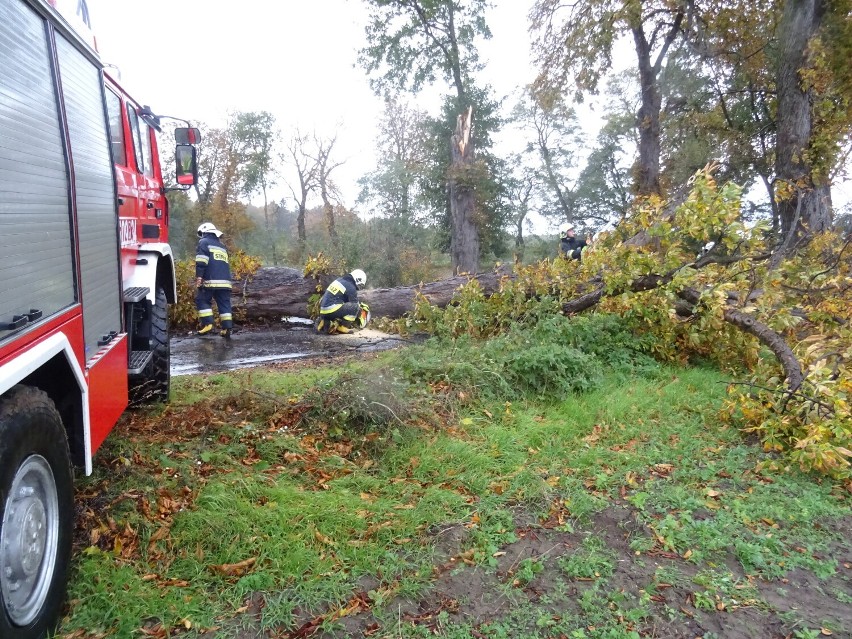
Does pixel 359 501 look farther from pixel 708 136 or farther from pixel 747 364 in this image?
pixel 708 136

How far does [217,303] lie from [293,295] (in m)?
2.10

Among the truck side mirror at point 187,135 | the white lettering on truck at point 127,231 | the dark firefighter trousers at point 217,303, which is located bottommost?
the dark firefighter trousers at point 217,303

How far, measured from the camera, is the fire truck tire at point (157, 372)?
467 cm

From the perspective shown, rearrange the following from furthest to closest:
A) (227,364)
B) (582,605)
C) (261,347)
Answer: (261,347) → (227,364) → (582,605)

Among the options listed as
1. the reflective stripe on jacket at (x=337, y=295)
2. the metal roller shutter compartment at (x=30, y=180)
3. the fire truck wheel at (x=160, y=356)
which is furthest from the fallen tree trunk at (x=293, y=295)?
the metal roller shutter compartment at (x=30, y=180)

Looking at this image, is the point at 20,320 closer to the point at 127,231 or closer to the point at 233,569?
the point at 233,569

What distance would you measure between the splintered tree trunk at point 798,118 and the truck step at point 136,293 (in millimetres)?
10227

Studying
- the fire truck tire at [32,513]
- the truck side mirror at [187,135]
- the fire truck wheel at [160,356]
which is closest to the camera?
the fire truck tire at [32,513]

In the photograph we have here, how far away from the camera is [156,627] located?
7.61 ft

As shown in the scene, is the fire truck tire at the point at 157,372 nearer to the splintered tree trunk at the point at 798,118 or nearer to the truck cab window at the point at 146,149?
the truck cab window at the point at 146,149

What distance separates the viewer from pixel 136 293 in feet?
14.1

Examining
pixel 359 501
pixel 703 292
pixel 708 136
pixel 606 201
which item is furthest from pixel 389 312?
pixel 606 201

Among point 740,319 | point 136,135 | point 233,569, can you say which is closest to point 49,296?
point 233,569

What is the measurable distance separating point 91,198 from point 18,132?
0.98m
